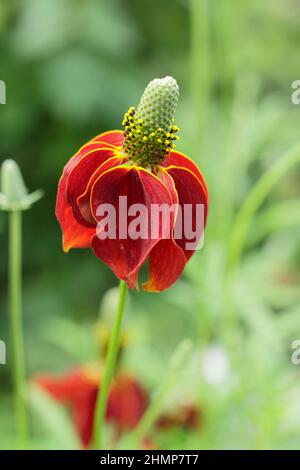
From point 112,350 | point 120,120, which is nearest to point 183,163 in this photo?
point 112,350

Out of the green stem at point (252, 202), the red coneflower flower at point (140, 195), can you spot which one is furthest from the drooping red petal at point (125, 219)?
the green stem at point (252, 202)

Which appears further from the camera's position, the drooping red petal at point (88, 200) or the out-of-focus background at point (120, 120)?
the out-of-focus background at point (120, 120)

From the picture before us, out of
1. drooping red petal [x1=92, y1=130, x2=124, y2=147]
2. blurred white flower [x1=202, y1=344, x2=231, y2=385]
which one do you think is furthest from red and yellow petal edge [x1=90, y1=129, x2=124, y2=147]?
blurred white flower [x1=202, y1=344, x2=231, y2=385]

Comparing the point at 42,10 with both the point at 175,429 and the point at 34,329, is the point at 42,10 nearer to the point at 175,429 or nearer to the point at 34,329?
the point at 34,329

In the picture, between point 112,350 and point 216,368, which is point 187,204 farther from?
point 216,368

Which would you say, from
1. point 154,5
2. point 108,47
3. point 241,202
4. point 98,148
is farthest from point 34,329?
point 98,148

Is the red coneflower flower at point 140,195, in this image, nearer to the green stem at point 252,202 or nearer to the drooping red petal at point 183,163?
the drooping red petal at point 183,163

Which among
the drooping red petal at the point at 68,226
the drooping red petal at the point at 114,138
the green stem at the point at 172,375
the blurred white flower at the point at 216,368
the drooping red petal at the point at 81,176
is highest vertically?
the drooping red petal at the point at 114,138

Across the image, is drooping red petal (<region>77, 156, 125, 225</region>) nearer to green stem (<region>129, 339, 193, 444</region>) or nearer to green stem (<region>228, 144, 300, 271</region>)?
green stem (<region>129, 339, 193, 444</region>)
